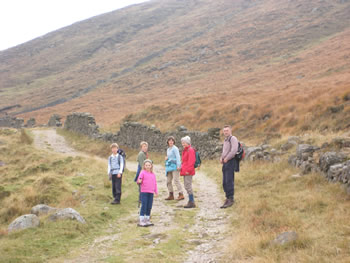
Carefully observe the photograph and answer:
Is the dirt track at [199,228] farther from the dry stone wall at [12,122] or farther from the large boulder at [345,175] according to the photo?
the dry stone wall at [12,122]

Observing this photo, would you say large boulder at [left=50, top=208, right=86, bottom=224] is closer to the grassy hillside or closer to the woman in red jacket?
the woman in red jacket

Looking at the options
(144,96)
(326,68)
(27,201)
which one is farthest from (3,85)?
(27,201)

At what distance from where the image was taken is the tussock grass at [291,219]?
5211mm

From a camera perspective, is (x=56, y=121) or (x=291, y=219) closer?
(x=291, y=219)

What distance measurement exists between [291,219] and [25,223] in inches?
224

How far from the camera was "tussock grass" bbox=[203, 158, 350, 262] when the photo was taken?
521cm

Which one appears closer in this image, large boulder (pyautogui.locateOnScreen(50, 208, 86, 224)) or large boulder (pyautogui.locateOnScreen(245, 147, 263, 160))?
large boulder (pyautogui.locateOnScreen(50, 208, 86, 224))

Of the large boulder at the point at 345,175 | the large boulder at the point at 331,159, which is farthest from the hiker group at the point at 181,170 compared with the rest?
the large boulder at the point at 345,175

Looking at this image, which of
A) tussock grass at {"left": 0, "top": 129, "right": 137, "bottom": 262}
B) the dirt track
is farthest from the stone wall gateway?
the dirt track

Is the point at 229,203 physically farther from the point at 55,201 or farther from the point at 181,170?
the point at 55,201

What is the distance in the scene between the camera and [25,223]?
25.1 ft

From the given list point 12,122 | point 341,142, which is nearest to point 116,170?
point 341,142

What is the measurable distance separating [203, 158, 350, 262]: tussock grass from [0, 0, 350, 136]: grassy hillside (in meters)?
7.50

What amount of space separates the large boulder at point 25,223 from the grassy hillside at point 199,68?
13348mm
